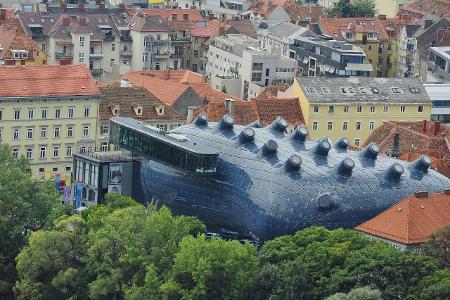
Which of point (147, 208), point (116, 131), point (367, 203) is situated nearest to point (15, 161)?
point (116, 131)

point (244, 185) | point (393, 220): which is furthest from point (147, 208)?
point (393, 220)

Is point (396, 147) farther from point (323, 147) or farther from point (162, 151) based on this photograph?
point (162, 151)

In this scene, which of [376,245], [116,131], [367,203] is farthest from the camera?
[116,131]

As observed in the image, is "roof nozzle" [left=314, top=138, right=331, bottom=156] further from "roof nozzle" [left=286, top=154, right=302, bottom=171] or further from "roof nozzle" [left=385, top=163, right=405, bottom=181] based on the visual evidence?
"roof nozzle" [left=385, top=163, right=405, bottom=181]

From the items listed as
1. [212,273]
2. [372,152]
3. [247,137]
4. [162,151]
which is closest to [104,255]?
[212,273]

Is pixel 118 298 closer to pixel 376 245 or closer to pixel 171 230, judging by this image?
pixel 171 230

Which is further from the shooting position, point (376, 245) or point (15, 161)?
point (15, 161)

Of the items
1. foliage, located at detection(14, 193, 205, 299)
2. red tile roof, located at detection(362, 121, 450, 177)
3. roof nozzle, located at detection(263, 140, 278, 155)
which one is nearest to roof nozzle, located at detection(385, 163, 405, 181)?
roof nozzle, located at detection(263, 140, 278, 155)

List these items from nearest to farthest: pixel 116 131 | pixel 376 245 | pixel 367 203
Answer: pixel 376 245
pixel 367 203
pixel 116 131
